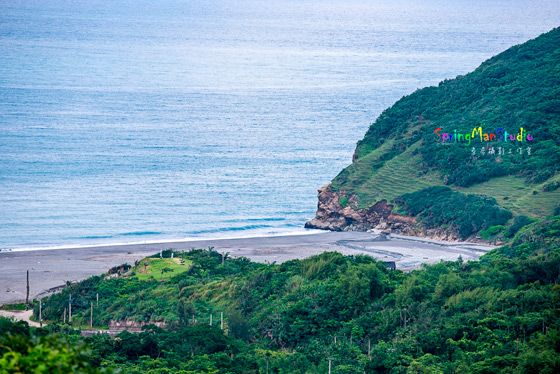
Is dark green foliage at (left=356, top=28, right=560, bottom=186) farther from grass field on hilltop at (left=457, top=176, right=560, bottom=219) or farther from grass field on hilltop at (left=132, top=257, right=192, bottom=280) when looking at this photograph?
grass field on hilltop at (left=132, top=257, right=192, bottom=280)

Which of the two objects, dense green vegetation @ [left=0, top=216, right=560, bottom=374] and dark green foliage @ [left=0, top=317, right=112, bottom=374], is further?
dense green vegetation @ [left=0, top=216, right=560, bottom=374]

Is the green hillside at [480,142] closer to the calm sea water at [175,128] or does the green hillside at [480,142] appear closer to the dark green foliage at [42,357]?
the calm sea water at [175,128]

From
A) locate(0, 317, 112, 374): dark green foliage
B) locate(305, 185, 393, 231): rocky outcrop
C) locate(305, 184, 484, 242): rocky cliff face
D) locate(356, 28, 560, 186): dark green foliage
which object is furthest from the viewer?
locate(305, 185, 393, 231): rocky outcrop

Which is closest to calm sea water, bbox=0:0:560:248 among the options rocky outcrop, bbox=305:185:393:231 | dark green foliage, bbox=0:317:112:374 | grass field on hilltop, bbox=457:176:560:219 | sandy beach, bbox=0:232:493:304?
rocky outcrop, bbox=305:185:393:231

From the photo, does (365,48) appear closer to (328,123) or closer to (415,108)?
(328,123)

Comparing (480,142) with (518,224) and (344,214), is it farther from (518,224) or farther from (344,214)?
(518,224)

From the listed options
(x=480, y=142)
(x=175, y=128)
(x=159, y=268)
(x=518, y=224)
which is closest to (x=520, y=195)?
(x=518, y=224)
